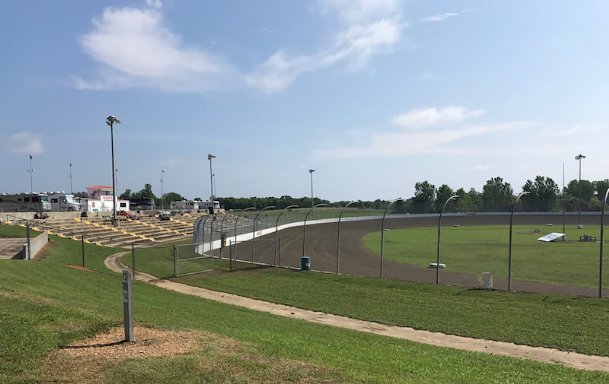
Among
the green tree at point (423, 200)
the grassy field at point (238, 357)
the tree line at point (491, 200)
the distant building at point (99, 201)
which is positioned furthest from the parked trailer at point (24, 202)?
the grassy field at point (238, 357)

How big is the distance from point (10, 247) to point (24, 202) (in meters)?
61.7

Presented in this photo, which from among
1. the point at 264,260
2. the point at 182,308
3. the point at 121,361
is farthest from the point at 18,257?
the point at 121,361

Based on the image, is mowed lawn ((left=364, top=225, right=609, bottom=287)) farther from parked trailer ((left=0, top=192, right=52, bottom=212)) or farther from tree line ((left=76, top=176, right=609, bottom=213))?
parked trailer ((left=0, top=192, right=52, bottom=212))

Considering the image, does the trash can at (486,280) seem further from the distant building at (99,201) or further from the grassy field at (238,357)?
the distant building at (99,201)

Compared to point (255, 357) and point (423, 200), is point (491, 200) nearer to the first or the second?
point (423, 200)

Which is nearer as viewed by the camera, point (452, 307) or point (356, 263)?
point (452, 307)

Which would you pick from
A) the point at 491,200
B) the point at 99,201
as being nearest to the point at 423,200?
the point at 491,200

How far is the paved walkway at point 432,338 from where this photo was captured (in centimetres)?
1226

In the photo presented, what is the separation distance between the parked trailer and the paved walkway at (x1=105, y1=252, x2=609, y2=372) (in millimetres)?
71326

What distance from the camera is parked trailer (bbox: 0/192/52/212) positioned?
82.8 metres

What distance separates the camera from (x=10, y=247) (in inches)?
1330

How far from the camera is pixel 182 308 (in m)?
16.4

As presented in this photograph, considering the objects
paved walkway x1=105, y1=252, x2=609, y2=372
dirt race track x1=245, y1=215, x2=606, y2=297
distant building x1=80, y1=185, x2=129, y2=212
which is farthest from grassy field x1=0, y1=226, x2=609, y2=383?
distant building x1=80, y1=185, x2=129, y2=212

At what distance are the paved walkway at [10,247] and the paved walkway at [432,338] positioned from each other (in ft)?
48.8
